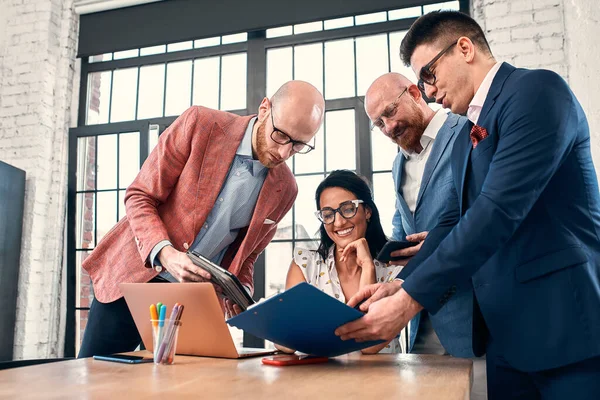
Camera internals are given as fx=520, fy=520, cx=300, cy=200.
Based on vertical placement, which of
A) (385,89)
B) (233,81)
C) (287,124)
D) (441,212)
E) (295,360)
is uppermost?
(233,81)

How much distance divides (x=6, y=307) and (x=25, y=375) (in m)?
2.82

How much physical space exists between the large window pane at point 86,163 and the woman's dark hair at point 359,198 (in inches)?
92.1

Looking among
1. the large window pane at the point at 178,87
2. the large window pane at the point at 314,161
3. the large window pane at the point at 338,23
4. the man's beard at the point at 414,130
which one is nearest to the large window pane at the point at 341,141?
the large window pane at the point at 314,161

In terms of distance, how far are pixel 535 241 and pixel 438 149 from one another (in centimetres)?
→ 68

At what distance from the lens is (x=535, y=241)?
107cm

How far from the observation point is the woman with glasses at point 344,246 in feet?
6.64

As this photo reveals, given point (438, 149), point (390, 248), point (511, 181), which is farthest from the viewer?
point (438, 149)

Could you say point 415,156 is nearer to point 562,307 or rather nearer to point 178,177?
point 178,177

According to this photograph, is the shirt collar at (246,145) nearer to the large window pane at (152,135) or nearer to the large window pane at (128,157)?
the large window pane at (152,135)

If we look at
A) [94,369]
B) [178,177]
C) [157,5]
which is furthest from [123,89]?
[94,369]

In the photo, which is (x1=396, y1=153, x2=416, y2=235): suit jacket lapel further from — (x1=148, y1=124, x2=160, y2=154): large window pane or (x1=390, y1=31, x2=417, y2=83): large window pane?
(x1=148, y1=124, x2=160, y2=154): large window pane

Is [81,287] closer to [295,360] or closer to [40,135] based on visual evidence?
[40,135]

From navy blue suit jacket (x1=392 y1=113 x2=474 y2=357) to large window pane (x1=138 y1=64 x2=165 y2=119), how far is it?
7.94 ft

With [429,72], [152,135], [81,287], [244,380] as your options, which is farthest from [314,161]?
[244,380]
